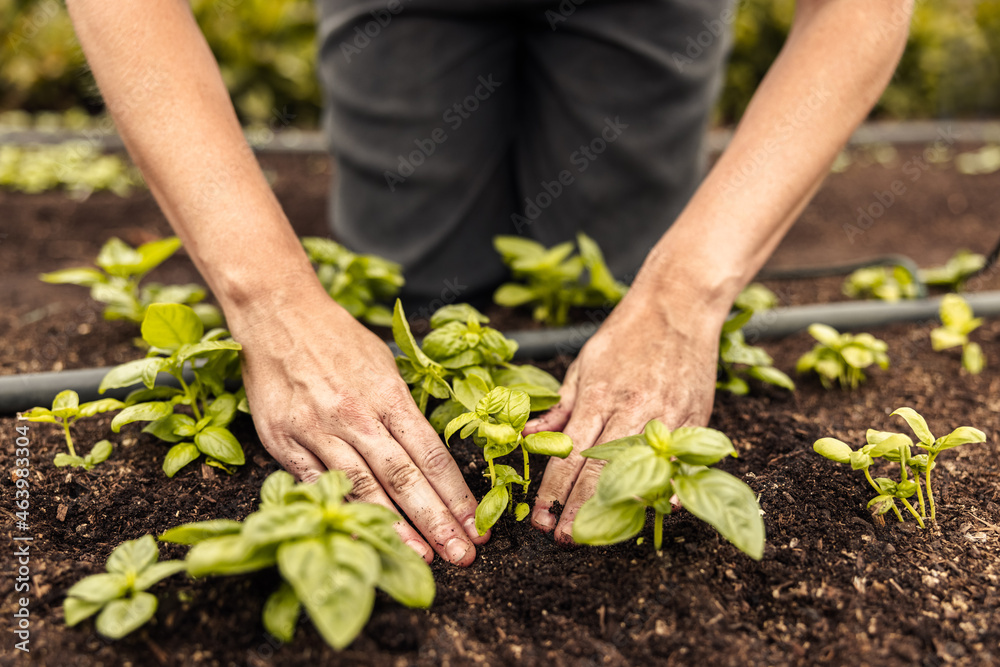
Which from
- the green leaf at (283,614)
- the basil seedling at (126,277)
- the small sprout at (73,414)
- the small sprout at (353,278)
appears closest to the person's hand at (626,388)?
the green leaf at (283,614)

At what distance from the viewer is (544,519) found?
3.71ft

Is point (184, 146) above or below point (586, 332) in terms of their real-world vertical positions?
above

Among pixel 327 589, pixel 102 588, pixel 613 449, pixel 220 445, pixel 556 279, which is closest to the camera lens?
pixel 327 589

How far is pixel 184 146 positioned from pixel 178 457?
0.58 m

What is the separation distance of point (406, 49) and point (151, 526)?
156 cm

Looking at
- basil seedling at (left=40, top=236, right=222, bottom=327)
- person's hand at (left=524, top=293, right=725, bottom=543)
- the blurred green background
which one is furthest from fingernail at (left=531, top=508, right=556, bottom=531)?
the blurred green background

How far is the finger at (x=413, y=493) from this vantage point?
1.07 metres

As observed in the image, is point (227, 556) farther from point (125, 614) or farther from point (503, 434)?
point (503, 434)

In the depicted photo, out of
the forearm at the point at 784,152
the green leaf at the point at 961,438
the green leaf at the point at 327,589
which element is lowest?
the green leaf at the point at 327,589

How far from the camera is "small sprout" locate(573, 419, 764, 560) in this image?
0.83 m

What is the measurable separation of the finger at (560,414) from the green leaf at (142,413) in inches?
26.1

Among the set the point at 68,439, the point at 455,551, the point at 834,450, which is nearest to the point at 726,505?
the point at 834,450

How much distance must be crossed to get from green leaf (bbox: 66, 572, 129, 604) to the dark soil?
85 millimetres

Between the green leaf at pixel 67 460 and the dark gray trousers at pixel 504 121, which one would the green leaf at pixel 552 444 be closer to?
the green leaf at pixel 67 460
